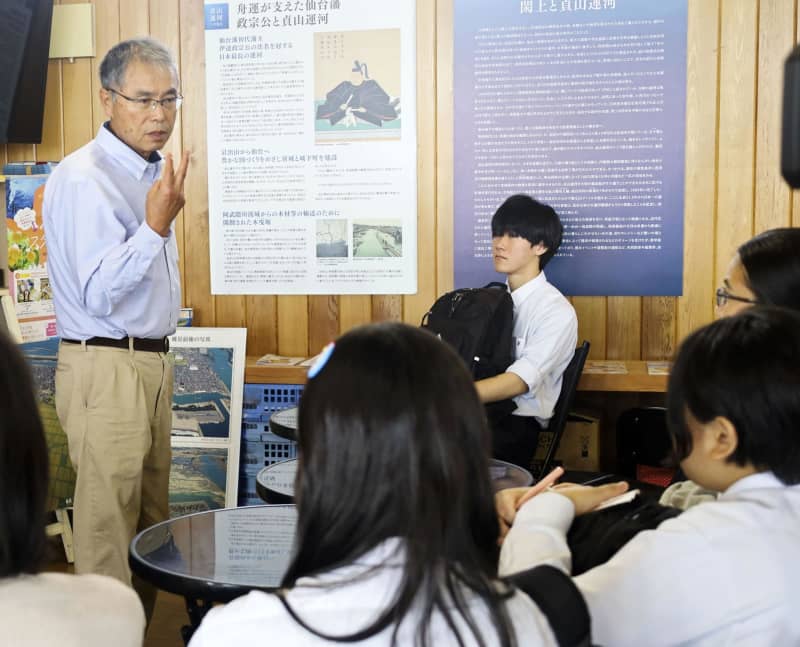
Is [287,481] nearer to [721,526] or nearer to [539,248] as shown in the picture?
[539,248]

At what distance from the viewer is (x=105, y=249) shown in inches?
100

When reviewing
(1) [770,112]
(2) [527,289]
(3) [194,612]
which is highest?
(1) [770,112]

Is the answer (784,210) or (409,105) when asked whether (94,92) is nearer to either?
(409,105)

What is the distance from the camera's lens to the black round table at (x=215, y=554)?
1.75 metres

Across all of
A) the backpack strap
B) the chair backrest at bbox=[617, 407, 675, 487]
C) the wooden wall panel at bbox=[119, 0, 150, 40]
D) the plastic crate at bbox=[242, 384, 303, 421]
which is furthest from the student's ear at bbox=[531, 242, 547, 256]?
the backpack strap

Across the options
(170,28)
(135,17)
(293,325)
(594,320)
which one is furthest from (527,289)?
(135,17)

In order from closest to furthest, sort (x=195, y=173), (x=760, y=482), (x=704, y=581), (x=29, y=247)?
(x=704, y=581), (x=760, y=482), (x=29, y=247), (x=195, y=173)

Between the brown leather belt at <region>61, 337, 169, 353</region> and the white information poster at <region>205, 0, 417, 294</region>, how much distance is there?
1.34 meters

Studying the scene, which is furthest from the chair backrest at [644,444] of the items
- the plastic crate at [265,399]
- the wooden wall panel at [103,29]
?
the wooden wall panel at [103,29]

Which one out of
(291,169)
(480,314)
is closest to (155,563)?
(480,314)

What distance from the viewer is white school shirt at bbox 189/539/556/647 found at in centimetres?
94

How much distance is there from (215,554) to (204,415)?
2.00 meters

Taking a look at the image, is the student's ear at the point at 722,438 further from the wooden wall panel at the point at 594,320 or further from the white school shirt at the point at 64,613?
the wooden wall panel at the point at 594,320

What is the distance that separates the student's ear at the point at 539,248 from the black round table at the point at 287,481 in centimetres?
97
